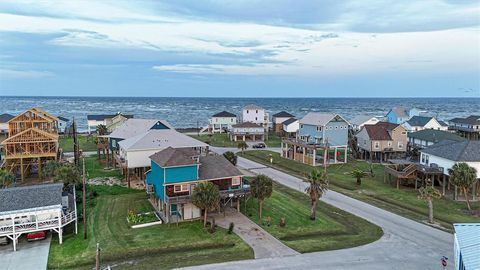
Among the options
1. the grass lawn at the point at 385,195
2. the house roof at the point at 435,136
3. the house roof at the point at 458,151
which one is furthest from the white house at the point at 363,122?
the house roof at the point at 458,151

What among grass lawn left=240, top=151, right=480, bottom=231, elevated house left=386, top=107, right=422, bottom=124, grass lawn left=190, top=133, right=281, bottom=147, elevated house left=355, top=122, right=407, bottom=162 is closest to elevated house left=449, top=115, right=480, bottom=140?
elevated house left=386, top=107, right=422, bottom=124

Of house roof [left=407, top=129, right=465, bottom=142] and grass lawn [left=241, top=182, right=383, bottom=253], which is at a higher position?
house roof [left=407, top=129, right=465, bottom=142]

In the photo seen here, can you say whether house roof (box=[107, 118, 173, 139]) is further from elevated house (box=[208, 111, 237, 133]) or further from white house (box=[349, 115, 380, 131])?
white house (box=[349, 115, 380, 131])

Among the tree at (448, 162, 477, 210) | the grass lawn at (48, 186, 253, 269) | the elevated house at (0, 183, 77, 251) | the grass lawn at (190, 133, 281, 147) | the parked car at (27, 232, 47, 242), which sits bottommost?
the grass lawn at (48, 186, 253, 269)

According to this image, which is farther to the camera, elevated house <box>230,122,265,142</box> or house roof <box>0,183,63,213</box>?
elevated house <box>230,122,265,142</box>

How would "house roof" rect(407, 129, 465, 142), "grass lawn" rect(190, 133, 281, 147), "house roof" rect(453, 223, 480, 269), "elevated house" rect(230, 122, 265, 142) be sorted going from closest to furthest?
"house roof" rect(453, 223, 480, 269) < "house roof" rect(407, 129, 465, 142) < "grass lawn" rect(190, 133, 281, 147) < "elevated house" rect(230, 122, 265, 142)

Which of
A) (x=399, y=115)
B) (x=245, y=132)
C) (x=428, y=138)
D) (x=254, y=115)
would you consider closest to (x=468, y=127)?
(x=399, y=115)
